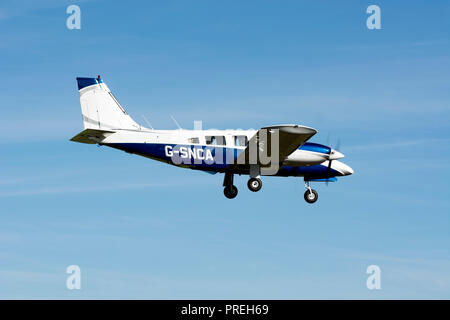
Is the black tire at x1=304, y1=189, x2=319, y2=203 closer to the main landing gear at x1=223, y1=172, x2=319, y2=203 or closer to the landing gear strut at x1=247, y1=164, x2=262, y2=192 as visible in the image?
the main landing gear at x1=223, y1=172, x2=319, y2=203

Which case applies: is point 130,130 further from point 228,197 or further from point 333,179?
point 333,179

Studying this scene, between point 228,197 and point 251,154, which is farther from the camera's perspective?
point 228,197

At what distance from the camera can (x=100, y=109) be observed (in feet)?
146

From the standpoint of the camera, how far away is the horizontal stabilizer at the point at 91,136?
43.0m

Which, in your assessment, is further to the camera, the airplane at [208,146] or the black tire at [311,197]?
the black tire at [311,197]

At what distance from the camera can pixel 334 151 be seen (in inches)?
1745

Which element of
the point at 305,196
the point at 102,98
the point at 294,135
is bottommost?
the point at 305,196

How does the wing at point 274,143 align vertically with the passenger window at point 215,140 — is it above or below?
below

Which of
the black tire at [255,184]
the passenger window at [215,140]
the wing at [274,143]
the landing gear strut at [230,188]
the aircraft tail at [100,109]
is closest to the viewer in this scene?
the wing at [274,143]

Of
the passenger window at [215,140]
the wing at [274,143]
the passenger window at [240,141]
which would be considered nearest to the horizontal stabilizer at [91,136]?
the passenger window at [215,140]

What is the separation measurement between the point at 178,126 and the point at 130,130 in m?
2.92

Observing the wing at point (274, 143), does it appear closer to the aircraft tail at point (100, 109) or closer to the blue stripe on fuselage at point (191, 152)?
the blue stripe on fuselage at point (191, 152)

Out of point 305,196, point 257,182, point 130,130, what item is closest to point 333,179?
point 305,196

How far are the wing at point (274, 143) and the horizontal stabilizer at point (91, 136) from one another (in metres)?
8.13
